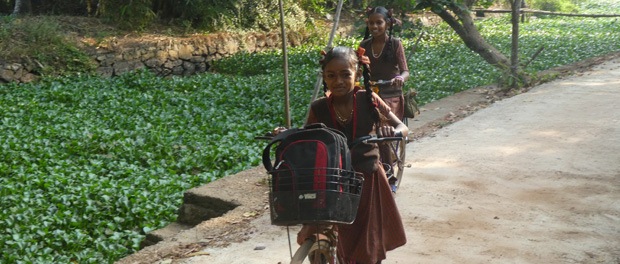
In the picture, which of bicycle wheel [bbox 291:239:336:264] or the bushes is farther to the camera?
the bushes

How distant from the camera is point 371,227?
4.19 meters

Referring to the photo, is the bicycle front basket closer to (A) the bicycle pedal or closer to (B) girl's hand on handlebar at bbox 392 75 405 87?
(A) the bicycle pedal

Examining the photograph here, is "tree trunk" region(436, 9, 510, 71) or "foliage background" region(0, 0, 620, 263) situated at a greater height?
"tree trunk" region(436, 9, 510, 71)

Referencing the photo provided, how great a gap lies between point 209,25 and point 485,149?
11424mm

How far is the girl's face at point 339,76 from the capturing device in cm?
417

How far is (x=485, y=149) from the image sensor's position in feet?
28.9

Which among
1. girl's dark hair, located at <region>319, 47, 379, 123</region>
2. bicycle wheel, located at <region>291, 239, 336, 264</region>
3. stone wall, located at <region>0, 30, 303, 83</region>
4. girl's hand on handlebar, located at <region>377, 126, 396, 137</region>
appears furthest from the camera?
stone wall, located at <region>0, 30, 303, 83</region>

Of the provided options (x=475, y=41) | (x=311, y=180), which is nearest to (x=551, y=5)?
(x=475, y=41)

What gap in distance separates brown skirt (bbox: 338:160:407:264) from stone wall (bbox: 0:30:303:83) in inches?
476

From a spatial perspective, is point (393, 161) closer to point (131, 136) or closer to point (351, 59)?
point (351, 59)

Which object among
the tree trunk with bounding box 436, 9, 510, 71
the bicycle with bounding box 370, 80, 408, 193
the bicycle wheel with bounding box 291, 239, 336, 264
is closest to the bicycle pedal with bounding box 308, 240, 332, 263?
the bicycle wheel with bounding box 291, 239, 336, 264

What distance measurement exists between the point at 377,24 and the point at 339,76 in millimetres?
2945

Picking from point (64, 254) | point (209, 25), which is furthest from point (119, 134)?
point (209, 25)

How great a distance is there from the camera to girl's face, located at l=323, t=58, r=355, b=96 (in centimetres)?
417
